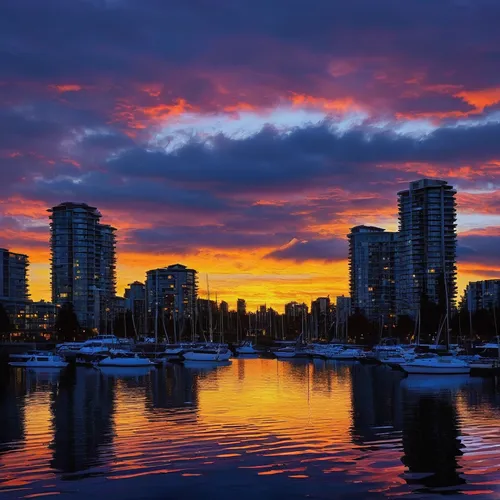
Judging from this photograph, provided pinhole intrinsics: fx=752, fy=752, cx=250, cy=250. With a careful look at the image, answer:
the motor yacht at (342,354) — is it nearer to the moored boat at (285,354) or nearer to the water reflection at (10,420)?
the moored boat at (285,354)

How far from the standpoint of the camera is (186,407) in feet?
170

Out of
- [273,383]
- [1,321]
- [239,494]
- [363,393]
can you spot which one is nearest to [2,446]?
[239,494]

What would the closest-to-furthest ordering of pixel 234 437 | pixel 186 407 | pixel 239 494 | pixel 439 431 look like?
pixel 239 494, pixel 234 437, pixel 439 431, pixel 186 407

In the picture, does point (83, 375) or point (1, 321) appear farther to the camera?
point (1, 321)

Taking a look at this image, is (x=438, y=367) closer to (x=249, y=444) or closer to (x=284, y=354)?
(x=249, y=444)

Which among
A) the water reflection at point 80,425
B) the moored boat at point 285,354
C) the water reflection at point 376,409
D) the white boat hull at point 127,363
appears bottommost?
the water reflection at point 376,409

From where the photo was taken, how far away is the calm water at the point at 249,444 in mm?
26125

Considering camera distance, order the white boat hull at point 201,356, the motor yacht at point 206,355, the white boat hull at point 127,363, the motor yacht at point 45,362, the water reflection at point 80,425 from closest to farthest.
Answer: the water reflection at point 80,425
the white boat hull at point 127,363
the motor yacht at point 45,362
the white boat hull at point 201,356
the motor yacht at point 206,355

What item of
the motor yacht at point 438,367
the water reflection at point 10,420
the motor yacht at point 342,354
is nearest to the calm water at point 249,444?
the water reflection at point 10,420

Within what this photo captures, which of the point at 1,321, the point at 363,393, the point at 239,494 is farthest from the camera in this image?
the point at 1,321

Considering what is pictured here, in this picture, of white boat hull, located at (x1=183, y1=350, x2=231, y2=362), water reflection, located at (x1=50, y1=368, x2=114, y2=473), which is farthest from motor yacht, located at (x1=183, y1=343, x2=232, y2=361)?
water reflection, located at (x1=50, y1=368, x2=114, y2=473)

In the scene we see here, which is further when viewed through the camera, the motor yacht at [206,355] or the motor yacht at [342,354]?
the motor yacht at [342,354]

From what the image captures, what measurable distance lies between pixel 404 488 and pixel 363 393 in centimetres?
3959

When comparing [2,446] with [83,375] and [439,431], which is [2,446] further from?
[83,375]
